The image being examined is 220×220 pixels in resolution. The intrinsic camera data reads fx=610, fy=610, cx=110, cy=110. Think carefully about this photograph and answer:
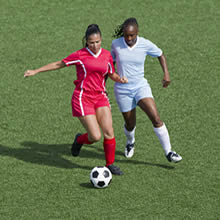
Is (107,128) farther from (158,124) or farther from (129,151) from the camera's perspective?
(129,151)

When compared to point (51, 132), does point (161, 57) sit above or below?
above

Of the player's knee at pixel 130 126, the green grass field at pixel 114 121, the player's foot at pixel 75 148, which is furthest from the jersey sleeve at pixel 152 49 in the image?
the player's foot at pixel 75 148

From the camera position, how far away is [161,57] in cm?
1098

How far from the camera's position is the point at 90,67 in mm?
10188

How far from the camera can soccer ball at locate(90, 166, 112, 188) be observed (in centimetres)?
1012

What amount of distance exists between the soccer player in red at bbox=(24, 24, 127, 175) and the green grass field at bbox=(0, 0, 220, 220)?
0.84 metres

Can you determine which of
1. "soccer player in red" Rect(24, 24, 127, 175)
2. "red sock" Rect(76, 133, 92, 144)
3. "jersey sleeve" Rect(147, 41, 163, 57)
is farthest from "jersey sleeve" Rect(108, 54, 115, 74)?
"red sock" Rect(76, 133, 92, 144)

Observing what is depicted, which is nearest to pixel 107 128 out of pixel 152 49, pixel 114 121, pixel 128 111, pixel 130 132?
pixel 128 111

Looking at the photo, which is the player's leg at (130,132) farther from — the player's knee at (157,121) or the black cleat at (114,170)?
the black cleat at (114,170)

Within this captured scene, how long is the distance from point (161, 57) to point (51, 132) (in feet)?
9.67

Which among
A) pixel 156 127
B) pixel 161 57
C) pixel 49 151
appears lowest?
pixel 49 151

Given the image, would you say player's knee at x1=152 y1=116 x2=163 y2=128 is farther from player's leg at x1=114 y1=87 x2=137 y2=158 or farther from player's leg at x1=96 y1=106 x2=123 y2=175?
player's leg at x1=96 y1=106 x2=123 y2=175

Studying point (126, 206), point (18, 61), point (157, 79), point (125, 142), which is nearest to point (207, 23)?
point (157, 79)

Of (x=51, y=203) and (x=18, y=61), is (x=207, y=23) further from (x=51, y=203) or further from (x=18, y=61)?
(x=51, y=203)
